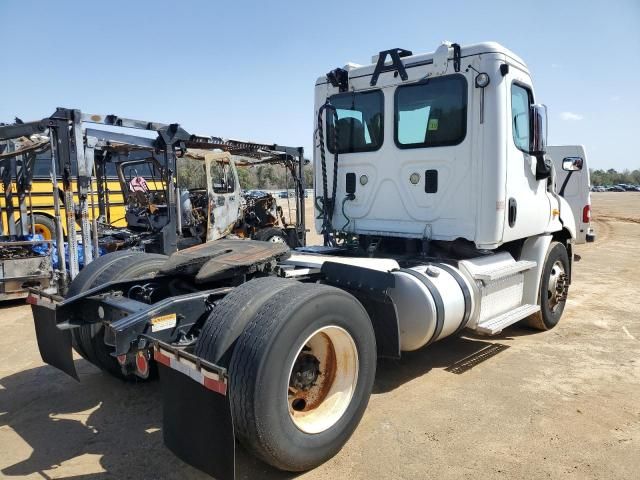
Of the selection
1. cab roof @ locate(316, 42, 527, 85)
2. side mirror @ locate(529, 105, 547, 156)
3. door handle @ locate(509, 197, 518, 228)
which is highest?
cab roof @ locate(316, 42, 527, 85)

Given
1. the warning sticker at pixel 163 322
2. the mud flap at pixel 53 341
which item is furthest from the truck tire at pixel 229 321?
the mud flap at pixel 53 341

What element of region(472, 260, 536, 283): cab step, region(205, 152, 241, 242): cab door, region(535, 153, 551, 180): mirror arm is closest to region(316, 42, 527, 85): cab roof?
region(535, 153, 551, 180): mirror arm

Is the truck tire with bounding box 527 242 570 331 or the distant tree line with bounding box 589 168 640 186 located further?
the distant tree line with bounding box 589 168 640 186

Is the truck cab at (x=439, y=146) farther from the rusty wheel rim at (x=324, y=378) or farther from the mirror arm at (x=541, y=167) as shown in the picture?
the rusty wheel rim at (x=324, y=378)

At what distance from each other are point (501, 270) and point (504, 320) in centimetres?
A: 49

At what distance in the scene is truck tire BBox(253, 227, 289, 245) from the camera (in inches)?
479

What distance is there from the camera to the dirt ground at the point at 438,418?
3137mm

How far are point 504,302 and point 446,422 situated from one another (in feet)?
6.19

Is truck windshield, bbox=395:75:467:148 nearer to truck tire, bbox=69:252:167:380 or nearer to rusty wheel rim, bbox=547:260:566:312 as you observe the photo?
rusty wheel rim, bbox=547:260:566:312

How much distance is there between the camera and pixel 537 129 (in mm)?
5188

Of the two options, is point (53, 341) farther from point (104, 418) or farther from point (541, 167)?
point (541, 167)

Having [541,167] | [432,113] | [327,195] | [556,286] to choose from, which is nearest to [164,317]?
Result: [327,195]

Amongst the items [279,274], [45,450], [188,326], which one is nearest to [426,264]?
[279,274]

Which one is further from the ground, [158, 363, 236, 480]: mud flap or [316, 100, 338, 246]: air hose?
[316, 100, 338, 246]: air hose
